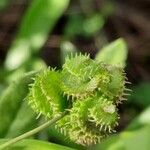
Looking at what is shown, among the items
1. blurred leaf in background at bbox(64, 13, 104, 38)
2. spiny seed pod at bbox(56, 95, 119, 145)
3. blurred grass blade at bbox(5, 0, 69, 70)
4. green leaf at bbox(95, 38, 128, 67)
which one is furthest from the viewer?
blurred leaf in background at bbox(64, 13, 104, 38)

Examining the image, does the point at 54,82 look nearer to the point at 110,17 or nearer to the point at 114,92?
the point at 114,92

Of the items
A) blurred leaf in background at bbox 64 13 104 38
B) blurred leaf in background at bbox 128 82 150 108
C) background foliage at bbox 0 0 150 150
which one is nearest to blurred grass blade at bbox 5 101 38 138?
background foliage at bbox 0 0 150 150

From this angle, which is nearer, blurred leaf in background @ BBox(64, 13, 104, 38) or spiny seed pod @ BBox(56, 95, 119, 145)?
spiny seed pod @ BBox(56, 95, 119, 145)

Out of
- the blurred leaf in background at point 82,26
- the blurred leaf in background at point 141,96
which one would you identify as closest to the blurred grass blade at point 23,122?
the blurred leaf in background at point 141,96

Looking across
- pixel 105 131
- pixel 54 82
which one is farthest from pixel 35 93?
pixel 105 131

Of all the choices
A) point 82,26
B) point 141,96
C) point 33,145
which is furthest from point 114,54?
point 82,26

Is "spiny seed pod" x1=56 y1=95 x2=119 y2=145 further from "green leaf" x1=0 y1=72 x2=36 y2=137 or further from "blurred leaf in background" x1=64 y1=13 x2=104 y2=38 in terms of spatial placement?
"blurred leaf in background" x1=64 y1=13 x2=104 y2=38

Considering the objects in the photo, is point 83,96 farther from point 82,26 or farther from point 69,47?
point 82,26
